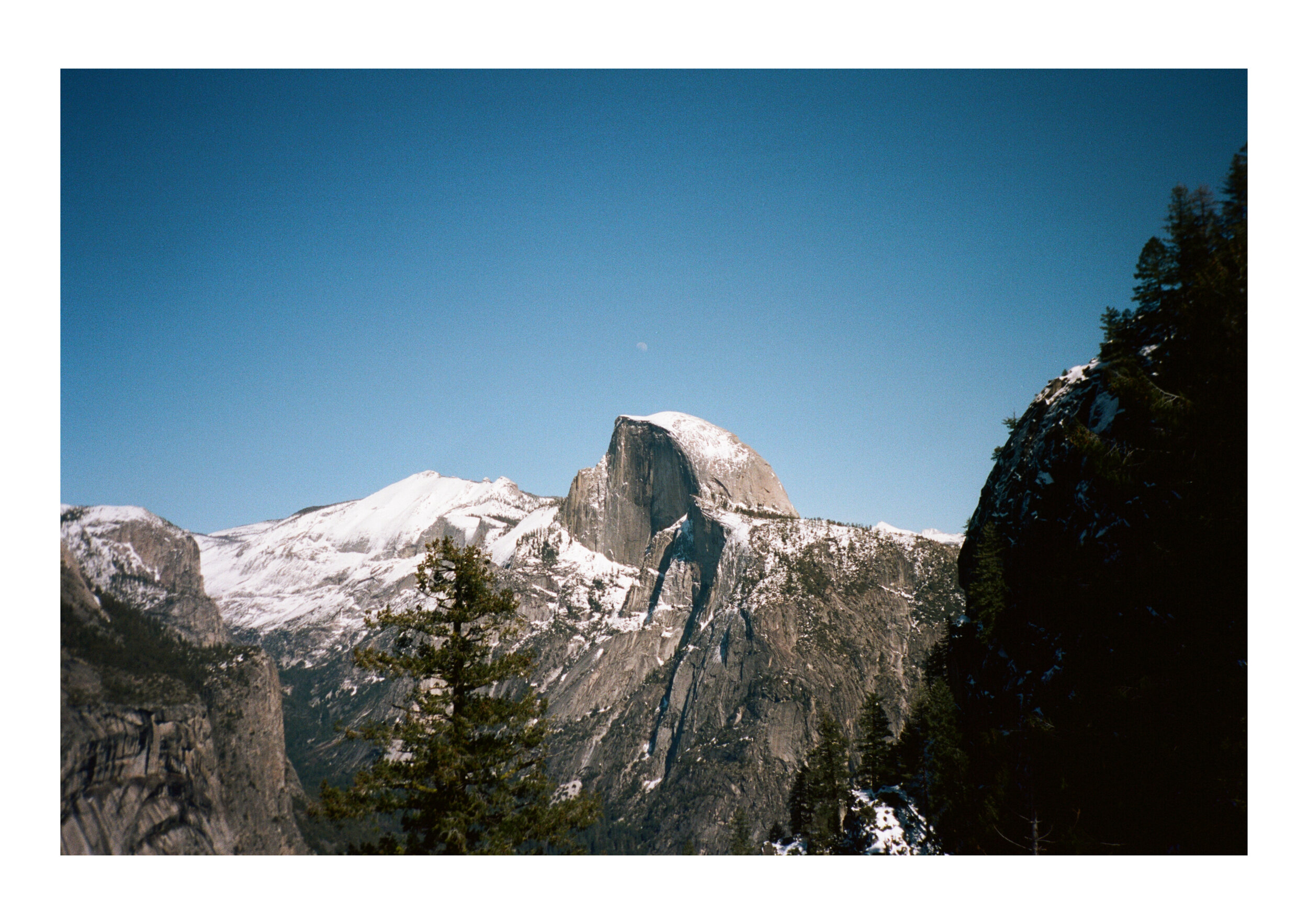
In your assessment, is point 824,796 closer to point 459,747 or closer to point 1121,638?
point 1121,638

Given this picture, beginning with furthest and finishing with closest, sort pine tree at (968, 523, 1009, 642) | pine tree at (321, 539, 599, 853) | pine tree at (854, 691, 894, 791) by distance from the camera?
pine tree at (854, 691, 894, 791), pine tree at (968, 523, 1009, 642), pine tree at (321, 539, 599, 853)

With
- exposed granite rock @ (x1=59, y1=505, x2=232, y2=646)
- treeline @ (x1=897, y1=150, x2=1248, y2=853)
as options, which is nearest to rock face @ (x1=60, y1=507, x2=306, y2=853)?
exposed granite rock @ (x1=59, y1=505, x2=232, y2=646)

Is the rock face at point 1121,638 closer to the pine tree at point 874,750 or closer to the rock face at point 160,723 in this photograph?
the pine tree at point 874,750

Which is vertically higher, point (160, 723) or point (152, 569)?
point (152, 569)

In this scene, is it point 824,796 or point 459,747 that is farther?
point 824,796

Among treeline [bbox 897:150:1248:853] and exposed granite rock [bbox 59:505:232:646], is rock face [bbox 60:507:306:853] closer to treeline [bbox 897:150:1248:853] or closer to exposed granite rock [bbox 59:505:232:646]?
exposed granite rock [bbox 59:505:232:646]

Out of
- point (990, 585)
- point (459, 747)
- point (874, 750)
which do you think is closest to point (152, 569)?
point (874, 750)
